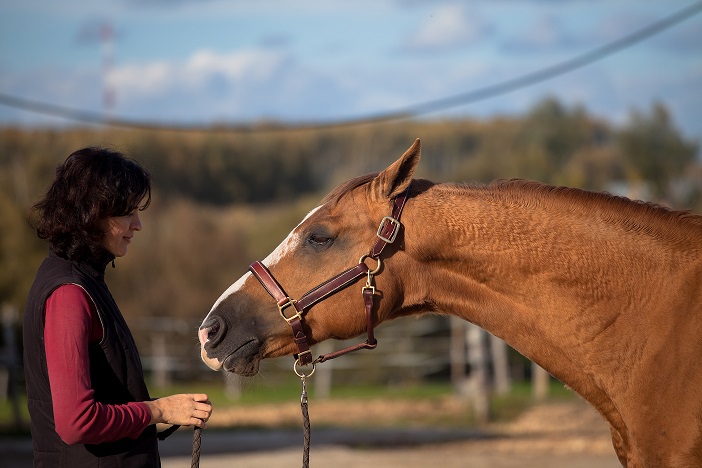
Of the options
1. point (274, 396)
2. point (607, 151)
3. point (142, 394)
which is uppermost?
point (607, 151)

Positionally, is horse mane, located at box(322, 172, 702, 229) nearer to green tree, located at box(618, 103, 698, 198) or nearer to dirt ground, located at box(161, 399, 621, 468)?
Result: dirt ground, located at box(161, 399, 621, 468)

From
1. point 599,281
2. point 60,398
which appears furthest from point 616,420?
point 60,398

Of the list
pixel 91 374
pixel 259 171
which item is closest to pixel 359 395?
pixel 259 171

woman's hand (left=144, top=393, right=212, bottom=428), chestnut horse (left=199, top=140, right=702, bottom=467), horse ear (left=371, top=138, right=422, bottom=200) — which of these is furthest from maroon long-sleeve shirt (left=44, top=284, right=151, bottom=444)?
horse ear (left=371, top=138, right=422, bottom=200)

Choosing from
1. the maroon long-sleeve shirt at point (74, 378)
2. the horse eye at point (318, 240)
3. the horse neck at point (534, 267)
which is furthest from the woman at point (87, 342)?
the horse neck at point (534, 267)

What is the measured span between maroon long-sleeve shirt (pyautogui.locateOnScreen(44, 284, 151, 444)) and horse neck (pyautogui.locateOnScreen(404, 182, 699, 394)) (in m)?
1.24

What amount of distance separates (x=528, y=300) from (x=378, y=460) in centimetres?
660

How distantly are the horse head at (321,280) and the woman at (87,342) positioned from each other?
18.1 inches

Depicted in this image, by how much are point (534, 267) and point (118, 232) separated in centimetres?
151

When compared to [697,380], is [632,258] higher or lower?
higher

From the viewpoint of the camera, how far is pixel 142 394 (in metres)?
2.76

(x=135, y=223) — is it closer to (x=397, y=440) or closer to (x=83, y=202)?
(x=83, y=202)

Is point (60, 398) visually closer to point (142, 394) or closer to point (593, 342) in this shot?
point (142, 394)

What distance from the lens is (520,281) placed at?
315cm
